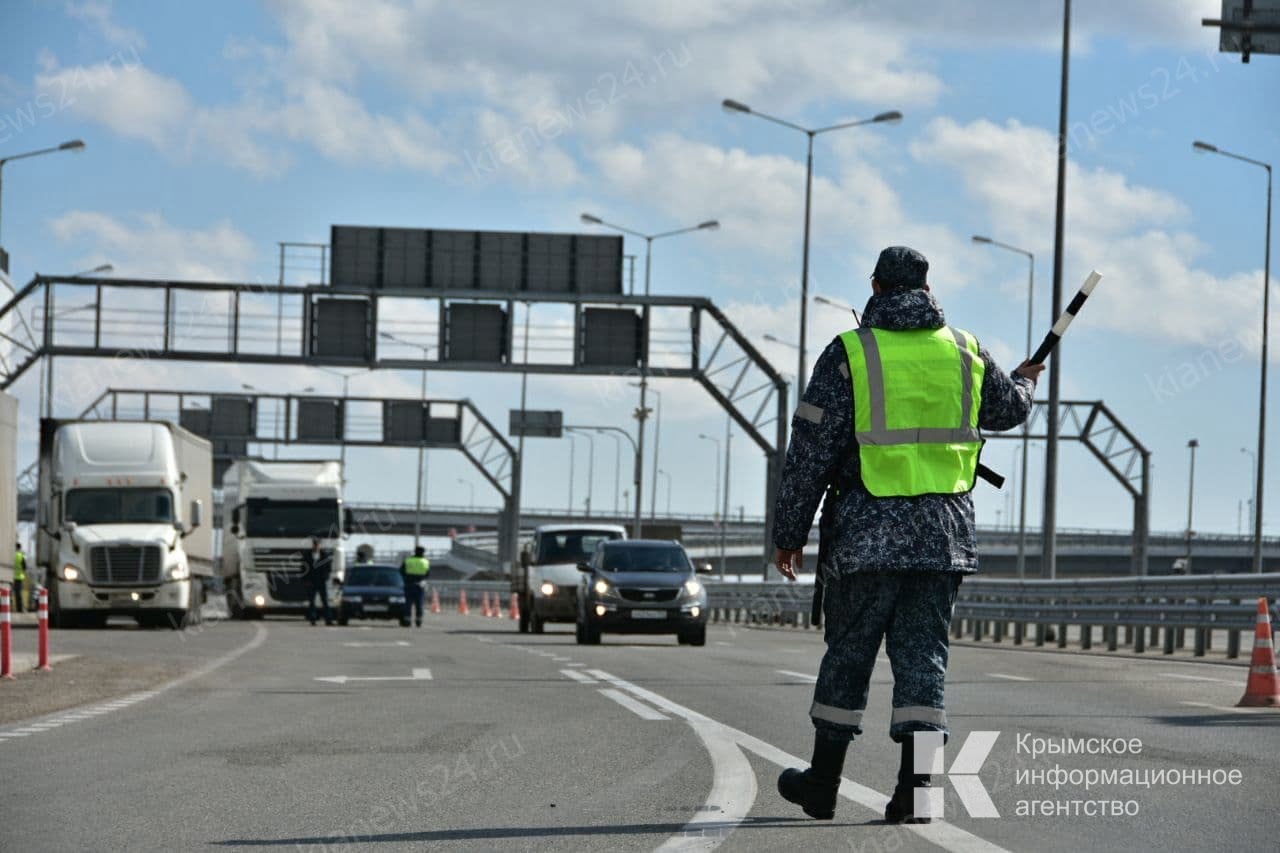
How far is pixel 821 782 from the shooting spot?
7410 millimetres

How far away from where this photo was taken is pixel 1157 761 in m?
9.98

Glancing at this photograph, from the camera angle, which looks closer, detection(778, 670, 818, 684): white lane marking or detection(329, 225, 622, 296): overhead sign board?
detection(778, 670, 818, 684): white lane marking

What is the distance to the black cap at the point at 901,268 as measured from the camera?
293 inches

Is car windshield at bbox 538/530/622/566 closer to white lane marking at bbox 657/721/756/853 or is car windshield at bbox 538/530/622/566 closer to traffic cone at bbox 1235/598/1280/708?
traffic cone at bbox 1235/598/1280/708

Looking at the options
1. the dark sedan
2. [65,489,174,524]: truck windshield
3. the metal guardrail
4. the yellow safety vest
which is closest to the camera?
the metal guardrail

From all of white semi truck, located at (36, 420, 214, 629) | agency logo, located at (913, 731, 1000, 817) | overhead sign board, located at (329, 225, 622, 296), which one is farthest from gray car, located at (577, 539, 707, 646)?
overhead sign board, located at (329, 225, 622, 296)

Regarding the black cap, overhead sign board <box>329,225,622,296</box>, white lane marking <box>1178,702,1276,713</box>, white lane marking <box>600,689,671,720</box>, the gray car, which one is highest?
overhead sign board <box>329,225,622,296</box>

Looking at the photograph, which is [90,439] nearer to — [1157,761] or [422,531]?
[1157,761]

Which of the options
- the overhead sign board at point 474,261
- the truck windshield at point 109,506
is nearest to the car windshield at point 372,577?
the overhead sign board at point 474,261

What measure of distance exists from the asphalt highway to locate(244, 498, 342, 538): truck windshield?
26.9 meters

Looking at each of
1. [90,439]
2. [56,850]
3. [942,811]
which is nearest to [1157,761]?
[942,811]

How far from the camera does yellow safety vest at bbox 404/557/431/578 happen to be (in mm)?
41656

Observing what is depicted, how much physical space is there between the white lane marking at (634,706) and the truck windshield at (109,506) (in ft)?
72.1

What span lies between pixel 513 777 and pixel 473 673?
10631 millimetres
